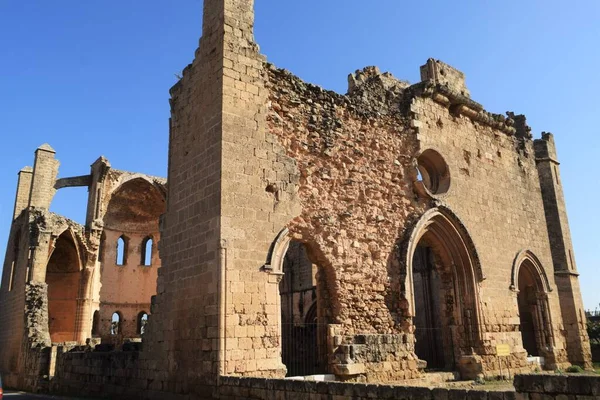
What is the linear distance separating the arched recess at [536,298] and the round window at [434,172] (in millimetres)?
3050

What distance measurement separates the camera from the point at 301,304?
17641mm

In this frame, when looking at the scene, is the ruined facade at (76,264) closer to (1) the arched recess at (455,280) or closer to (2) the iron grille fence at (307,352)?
(2) the iron grille fence at (307,352)

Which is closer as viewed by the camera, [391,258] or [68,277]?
[391,258]

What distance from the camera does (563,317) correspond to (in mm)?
15289

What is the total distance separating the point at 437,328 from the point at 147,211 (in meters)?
14.2

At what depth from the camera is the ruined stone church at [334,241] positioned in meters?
8.01

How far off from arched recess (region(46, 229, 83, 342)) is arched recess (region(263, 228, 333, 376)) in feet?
28.3

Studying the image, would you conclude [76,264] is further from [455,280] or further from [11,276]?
[455,280]

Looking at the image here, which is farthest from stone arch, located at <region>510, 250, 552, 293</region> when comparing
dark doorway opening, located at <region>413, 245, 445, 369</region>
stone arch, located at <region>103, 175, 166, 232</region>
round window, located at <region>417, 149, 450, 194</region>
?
stone arch, located at <region>103, 175, 166, 232</region>

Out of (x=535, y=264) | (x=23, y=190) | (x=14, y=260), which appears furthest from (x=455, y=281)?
(x=23, y=190)

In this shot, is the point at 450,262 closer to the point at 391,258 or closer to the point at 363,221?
the point at 391,258

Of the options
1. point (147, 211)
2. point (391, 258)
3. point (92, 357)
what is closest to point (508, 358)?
point (391, 258)

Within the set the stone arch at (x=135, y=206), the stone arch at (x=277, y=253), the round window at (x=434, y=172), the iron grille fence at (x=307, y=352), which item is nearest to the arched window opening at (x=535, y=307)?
the round window at (x=434, y=172)

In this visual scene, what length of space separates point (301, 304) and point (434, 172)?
24.3 ft
